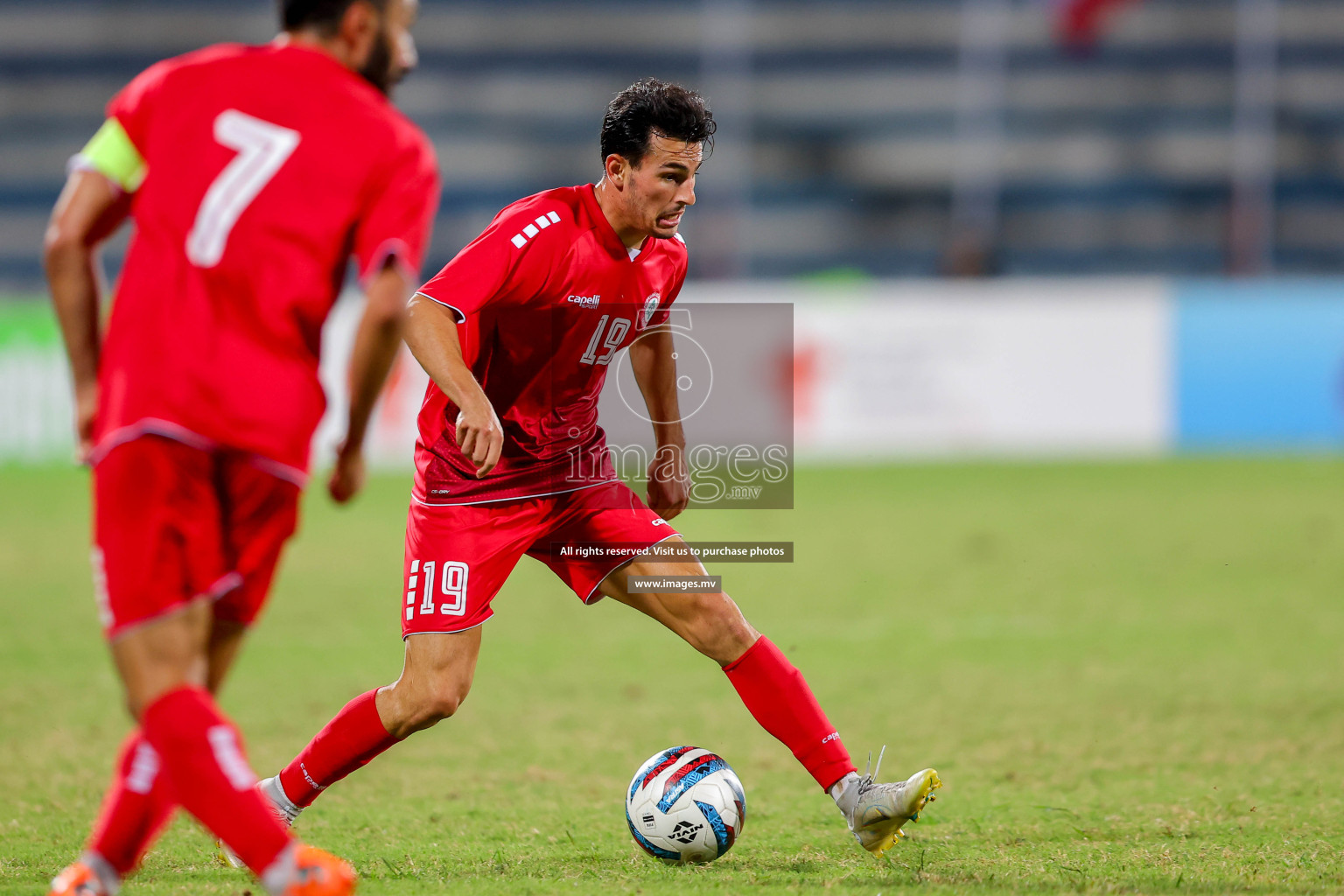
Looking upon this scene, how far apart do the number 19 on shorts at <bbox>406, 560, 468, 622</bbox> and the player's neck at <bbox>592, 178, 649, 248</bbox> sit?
1.01 metres

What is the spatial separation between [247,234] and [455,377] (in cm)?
94

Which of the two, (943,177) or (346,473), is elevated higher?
(943,177)

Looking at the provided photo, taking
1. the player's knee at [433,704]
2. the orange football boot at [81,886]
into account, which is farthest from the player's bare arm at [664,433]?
the orange football boot at [81,886]

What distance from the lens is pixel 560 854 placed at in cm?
A: 392

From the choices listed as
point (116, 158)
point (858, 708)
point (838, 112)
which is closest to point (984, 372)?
point (838, 112)

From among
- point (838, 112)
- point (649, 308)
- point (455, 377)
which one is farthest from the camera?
point (838, 112)

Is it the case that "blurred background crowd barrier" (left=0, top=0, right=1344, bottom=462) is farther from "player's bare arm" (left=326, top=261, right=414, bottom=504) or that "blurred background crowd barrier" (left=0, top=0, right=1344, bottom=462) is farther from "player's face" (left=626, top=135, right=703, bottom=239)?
"player's bare arm" (left=326, top=261, right=414, bottom=504)

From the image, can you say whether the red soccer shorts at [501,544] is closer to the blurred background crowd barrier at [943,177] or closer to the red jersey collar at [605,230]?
the red jersey collar at [605,230]

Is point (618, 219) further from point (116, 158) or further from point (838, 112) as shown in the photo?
point (838, 112)

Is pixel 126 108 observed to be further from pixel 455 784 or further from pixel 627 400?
pixel 627 400

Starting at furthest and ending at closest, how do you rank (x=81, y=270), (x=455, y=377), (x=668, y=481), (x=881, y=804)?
(x=668, y=481)
(x=881, y=804)
(x=455, y=377)
(x=81, y=270)

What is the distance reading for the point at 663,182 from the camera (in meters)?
3.92

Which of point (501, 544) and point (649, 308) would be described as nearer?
point (501, 544)

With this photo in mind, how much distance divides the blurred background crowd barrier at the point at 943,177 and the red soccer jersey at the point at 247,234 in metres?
12.0
